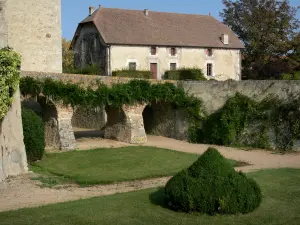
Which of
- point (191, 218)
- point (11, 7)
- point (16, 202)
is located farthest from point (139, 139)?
point (191, 218)

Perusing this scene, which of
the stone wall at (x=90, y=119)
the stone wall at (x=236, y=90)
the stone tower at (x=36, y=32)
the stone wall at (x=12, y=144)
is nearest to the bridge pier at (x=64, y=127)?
the stone wall at (x=12, y=144)

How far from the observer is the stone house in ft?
123

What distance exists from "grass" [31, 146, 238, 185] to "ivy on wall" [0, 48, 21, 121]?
117 inches

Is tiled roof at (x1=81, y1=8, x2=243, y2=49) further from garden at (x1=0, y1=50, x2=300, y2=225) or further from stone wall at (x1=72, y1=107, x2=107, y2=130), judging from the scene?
garden at (x1=0, y1=50, x2=300, y2=225)

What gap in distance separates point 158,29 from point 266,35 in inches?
462

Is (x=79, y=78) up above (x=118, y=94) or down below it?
above

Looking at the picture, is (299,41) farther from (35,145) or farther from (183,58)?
(35,145)

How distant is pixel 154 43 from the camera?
38.3m

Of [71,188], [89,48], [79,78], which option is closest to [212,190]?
[71,188]

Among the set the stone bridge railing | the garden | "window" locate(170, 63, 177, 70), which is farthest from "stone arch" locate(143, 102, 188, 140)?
"window" locate(170, 63, 177, 70)

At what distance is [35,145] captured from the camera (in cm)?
1748

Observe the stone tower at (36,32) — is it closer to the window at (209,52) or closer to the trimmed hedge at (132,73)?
the trimmed hedge at (132,73)

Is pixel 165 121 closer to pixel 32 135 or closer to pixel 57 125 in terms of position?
pixel 57 125

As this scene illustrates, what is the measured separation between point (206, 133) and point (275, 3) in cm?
2590
